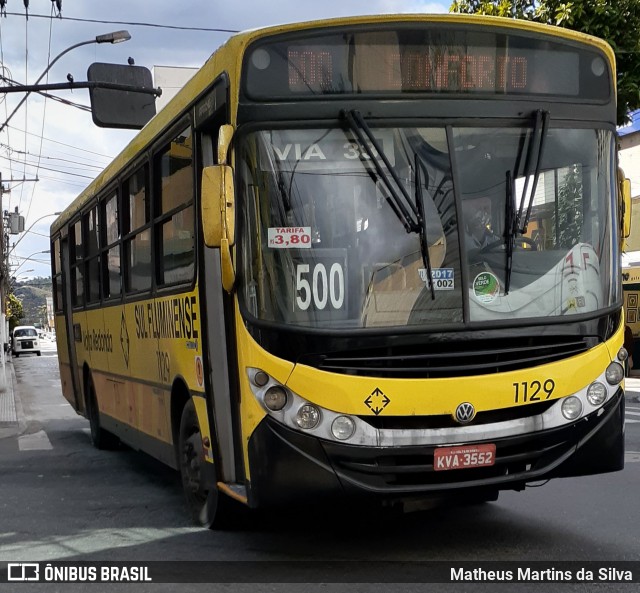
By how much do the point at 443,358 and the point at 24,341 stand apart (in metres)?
63.9

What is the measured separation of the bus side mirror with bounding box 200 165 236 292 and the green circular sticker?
142 centimetres

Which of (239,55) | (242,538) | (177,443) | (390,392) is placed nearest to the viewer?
(390,392)

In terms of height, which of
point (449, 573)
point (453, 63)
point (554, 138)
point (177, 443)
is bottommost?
point (449, 573)

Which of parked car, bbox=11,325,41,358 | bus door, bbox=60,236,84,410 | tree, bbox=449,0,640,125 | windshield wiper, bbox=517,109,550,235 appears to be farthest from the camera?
parked car, bbox=11,325,41,358

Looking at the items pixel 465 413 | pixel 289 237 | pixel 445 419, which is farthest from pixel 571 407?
pixel 289 237

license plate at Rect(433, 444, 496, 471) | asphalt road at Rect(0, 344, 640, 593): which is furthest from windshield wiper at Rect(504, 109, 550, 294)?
asphalt road at Rect(0, 344, 640, 593)

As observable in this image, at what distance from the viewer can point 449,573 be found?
18.9ft

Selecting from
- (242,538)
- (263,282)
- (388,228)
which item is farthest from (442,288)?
(242,538)

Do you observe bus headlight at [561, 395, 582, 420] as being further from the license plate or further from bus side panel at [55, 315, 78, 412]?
bus side panel at [55, 315, 78, 412]

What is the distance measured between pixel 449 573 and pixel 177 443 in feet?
8.95

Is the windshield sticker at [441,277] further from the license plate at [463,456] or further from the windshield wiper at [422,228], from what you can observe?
the license plate at [463,456]

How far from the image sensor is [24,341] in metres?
66.4

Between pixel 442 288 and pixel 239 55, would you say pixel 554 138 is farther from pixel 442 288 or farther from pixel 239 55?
pixel 239 55

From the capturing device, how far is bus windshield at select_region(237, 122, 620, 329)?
577cm
